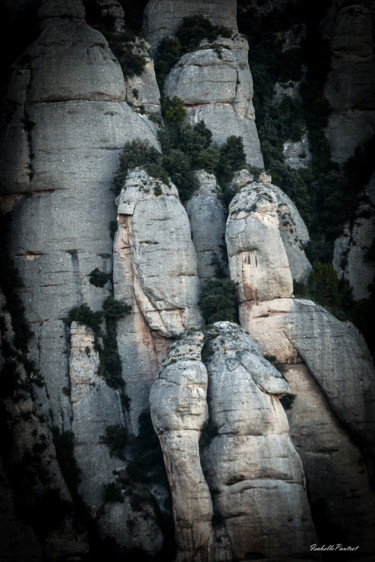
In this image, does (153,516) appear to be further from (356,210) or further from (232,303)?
(356,210)

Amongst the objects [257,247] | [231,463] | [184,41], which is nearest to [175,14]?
[184,41]

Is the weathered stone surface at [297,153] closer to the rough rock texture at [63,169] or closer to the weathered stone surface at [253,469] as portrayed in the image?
the rough rock texture at [63,169]

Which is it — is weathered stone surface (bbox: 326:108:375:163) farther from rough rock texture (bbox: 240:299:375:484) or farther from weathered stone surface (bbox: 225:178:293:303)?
rough rock texture (bbox: 240:299:375:484)

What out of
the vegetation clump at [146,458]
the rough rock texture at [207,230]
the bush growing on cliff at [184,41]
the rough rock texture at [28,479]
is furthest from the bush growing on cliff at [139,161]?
the vegetation clump at [146,458]

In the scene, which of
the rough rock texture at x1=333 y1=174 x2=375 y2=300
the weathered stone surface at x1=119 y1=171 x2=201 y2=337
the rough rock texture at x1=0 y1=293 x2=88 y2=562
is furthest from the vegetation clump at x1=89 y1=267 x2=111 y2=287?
the rough rock texture at x1=333 y1=174 x2=375 y2=300

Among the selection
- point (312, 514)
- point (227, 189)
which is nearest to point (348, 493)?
point (312, 514)

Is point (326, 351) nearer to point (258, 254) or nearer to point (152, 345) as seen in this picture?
point (258, 254)
